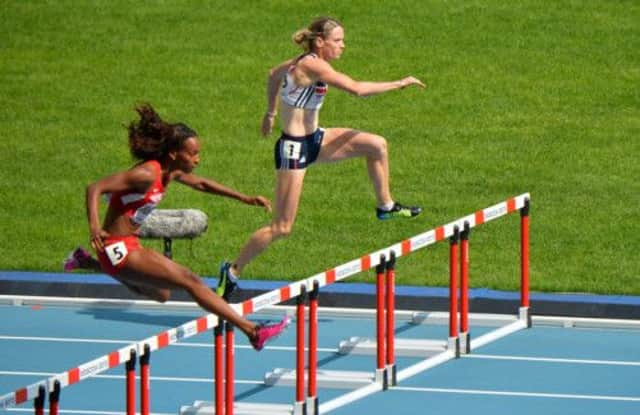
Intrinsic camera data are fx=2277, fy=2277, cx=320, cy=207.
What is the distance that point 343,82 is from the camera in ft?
51.6

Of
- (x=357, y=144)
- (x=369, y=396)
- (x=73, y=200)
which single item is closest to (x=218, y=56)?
(x=73, y=200)

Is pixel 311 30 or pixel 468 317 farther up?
pixel 311 30

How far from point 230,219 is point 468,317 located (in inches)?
146

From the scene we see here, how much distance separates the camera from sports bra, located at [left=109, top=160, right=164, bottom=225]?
13.2m

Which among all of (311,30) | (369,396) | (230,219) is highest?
(311,30)

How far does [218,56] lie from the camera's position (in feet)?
81.1

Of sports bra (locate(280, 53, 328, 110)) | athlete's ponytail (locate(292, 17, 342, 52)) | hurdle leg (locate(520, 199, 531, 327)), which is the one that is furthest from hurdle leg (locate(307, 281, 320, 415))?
hurdle leg (locate(520, 199, 531, 327))

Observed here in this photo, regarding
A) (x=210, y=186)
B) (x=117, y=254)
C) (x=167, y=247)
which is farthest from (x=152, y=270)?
(x=167, y=247)

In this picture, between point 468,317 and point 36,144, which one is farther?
point 36,144

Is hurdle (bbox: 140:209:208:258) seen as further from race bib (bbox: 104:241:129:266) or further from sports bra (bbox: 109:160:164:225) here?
race bib (bbox: 104:241:129:266)

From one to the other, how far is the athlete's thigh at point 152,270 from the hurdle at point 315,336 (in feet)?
1.18

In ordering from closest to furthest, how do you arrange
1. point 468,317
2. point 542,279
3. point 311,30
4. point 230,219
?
1. point 311,30
2. point 468,317
3. point 542,279
4. point 230,219

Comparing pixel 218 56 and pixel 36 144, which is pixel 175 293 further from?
pixel 218 56

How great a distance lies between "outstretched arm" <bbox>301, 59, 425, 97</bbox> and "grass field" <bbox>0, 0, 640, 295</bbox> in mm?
2974
